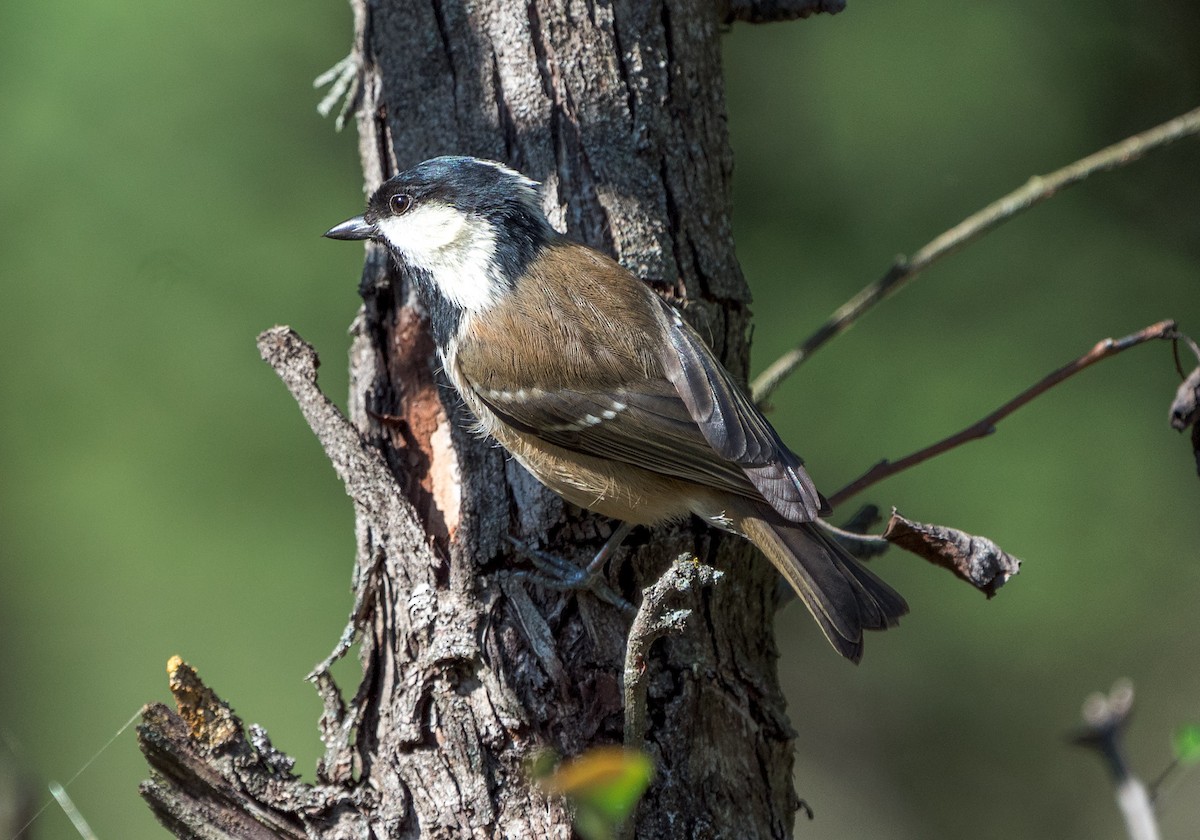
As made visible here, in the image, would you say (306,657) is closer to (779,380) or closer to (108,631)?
(108,631)

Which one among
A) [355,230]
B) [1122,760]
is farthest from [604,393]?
[1122,760]

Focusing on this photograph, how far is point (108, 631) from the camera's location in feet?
19.6

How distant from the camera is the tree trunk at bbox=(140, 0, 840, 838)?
242 cm

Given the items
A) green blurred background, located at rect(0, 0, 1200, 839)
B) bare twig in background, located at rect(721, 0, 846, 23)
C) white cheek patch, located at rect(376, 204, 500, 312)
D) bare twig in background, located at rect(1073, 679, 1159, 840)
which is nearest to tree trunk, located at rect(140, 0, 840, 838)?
bare twig in background, located at rect(721, 0, 846, 23)

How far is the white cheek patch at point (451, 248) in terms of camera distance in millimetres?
3096

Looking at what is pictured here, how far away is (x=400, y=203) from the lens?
10.2 ft

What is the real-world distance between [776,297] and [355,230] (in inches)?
93.2

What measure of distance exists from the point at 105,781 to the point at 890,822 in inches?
173

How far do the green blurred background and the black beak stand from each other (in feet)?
6.12


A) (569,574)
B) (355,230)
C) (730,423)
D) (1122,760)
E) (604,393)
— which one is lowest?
(1122,760)

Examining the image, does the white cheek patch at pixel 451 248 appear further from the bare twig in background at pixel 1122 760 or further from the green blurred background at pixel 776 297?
the green blurred background at pixel 776 297

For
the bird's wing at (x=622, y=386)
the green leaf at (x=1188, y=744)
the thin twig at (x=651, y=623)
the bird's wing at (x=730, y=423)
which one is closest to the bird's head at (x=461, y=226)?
the bird's wing at (x=622, y=386)

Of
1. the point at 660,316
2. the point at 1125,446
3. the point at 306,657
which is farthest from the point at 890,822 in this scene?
the point at 660,316

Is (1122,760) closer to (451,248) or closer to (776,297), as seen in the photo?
(451,248)
